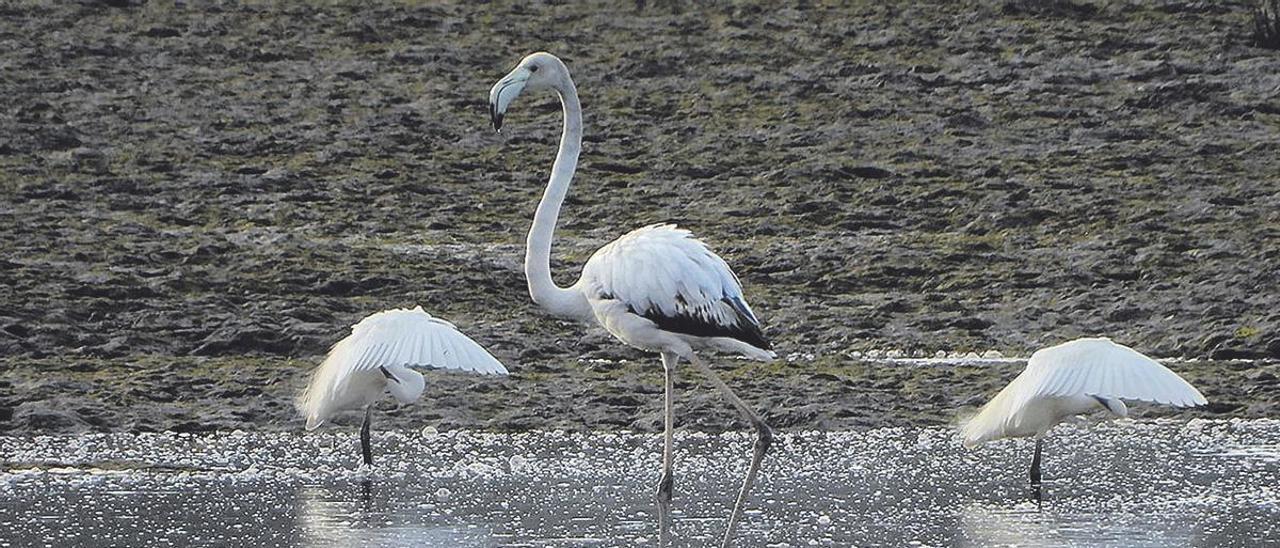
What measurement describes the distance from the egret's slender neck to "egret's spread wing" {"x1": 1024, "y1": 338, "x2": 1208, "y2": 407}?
1903 millimetres

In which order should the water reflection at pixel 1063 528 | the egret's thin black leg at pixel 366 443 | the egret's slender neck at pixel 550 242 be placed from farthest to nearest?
the egret's thin black leg at pixel 366 443 < the egret's slender neck at pixel 550 242 < the water reflection at pixel 1063 528

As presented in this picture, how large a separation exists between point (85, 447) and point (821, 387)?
3.53 m

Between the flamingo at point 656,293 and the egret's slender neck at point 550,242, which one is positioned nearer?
the flamingo at point 656,293

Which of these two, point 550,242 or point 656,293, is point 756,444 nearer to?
point 656,293

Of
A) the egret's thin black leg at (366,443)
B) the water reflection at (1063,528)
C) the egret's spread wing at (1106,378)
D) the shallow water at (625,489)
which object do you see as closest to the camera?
the water reflection at (1063,528)

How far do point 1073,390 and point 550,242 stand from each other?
7.12ft

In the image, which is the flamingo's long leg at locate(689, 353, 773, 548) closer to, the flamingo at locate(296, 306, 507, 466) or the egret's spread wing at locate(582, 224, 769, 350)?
the egret's spread wing at locate(582, 224, 769, 350)

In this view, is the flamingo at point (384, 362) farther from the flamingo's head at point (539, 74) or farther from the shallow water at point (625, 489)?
the flamingo's head at point (539, 74)

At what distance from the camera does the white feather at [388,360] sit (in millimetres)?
8859

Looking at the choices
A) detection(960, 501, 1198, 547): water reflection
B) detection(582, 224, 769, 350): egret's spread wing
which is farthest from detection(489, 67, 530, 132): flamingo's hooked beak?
detection(960, 501, 1198, 547): water reflection

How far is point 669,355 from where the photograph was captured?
8.06m

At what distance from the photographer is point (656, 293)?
7691 millimetres

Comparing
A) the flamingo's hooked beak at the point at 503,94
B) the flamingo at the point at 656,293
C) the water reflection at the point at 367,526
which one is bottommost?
the water reflection at the point at 367,526

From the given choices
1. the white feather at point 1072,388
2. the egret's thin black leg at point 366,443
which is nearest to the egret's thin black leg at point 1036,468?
the white feather at point 1072,388
